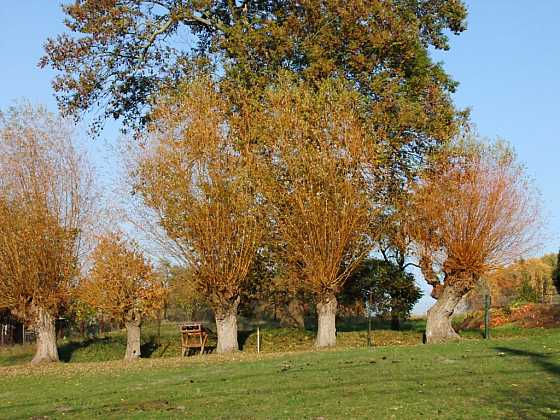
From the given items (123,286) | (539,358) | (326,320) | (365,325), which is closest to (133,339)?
(123,286)

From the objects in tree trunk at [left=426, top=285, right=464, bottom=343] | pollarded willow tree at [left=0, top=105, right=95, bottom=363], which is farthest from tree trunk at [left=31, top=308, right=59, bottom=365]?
tree trunk at [left=426, top=285, right=464, bottom=343]

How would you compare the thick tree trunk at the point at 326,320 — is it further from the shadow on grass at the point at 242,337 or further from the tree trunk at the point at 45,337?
the tree trunk at the point at 45,337

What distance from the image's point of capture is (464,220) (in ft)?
82.8

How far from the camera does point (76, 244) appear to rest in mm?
27484

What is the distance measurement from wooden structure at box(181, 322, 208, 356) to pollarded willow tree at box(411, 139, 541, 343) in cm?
820

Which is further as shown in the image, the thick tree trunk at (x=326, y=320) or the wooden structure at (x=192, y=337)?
the wooden structure at (x=192, y=337)

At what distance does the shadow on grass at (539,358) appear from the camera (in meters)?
13.8

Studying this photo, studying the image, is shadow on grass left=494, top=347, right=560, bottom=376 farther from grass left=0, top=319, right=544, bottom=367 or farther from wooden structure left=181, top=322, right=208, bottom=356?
wooden structure left=181, top=322, right=208, bottom=356

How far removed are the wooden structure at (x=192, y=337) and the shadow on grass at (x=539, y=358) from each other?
1250 centimetres

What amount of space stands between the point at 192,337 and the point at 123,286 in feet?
13.2

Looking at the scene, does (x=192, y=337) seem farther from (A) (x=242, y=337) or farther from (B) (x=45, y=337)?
(B) (x=45, y=337)

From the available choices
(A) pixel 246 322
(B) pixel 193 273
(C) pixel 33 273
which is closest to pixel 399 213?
(B) pixel 193 273

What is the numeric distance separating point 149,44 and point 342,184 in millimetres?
10573

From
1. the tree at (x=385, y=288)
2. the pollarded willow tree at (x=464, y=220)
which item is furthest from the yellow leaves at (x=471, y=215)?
the tree at (x=385, y=288)
